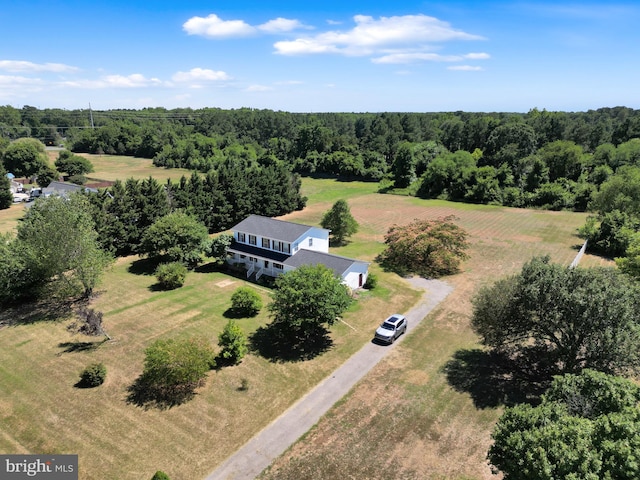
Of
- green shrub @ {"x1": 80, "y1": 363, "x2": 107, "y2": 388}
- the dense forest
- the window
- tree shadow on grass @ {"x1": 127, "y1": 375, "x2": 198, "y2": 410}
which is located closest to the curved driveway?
tree shadow on grass @ {"x1": 127, "y1": 375, "x2": 198, "y2": 410}

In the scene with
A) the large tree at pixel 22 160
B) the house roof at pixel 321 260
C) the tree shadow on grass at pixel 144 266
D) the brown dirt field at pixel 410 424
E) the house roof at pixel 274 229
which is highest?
the large tree at pixel 22 160

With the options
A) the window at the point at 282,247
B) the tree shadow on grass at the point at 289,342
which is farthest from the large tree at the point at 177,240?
the tree shadow on grass at the point at 289,342

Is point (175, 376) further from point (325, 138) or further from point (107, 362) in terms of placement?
point (325, 138)

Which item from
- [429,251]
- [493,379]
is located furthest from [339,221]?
[493,379]

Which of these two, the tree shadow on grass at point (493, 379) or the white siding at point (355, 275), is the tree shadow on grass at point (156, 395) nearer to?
the tree shadow on grass at point (493, 379)

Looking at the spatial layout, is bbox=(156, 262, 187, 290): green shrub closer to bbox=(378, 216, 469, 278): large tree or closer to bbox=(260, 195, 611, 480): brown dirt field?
bbox=(378, 216, 469, 278): large tree

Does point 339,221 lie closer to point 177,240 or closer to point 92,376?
point 177,240
